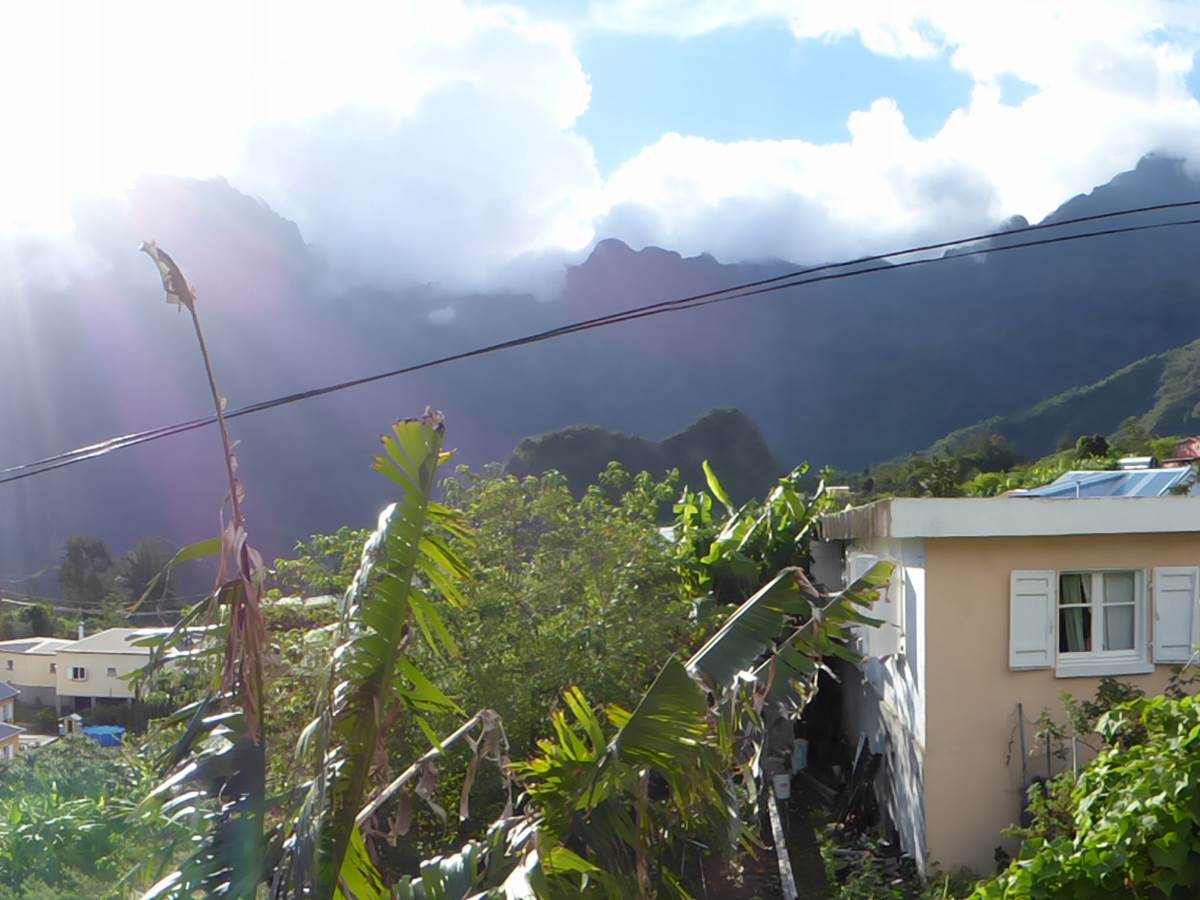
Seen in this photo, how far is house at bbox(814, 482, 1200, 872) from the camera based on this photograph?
9.21 m

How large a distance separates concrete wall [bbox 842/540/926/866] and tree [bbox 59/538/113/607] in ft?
103

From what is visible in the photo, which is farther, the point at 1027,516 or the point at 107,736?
the point at 107,736

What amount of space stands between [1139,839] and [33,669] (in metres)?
27.2

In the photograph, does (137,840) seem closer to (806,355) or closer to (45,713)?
(45,713)

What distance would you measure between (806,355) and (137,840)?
2902 inches

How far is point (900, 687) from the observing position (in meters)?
10.3

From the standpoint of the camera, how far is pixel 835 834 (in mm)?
11422

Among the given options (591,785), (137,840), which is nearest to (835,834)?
(137,840)

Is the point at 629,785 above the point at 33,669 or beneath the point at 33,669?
above

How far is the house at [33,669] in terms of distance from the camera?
25422 mm

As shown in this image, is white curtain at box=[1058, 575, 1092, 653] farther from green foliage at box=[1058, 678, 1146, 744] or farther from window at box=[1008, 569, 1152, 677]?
green foliage at box=[1058, 678, 1146, 744]

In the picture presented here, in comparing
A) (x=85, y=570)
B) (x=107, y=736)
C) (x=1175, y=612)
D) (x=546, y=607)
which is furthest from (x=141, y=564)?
(x=1175, y=612)

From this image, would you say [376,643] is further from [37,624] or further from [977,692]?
[37,624]

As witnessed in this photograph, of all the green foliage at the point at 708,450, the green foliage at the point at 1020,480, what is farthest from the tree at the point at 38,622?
the green foliage at the point at 1020,480
